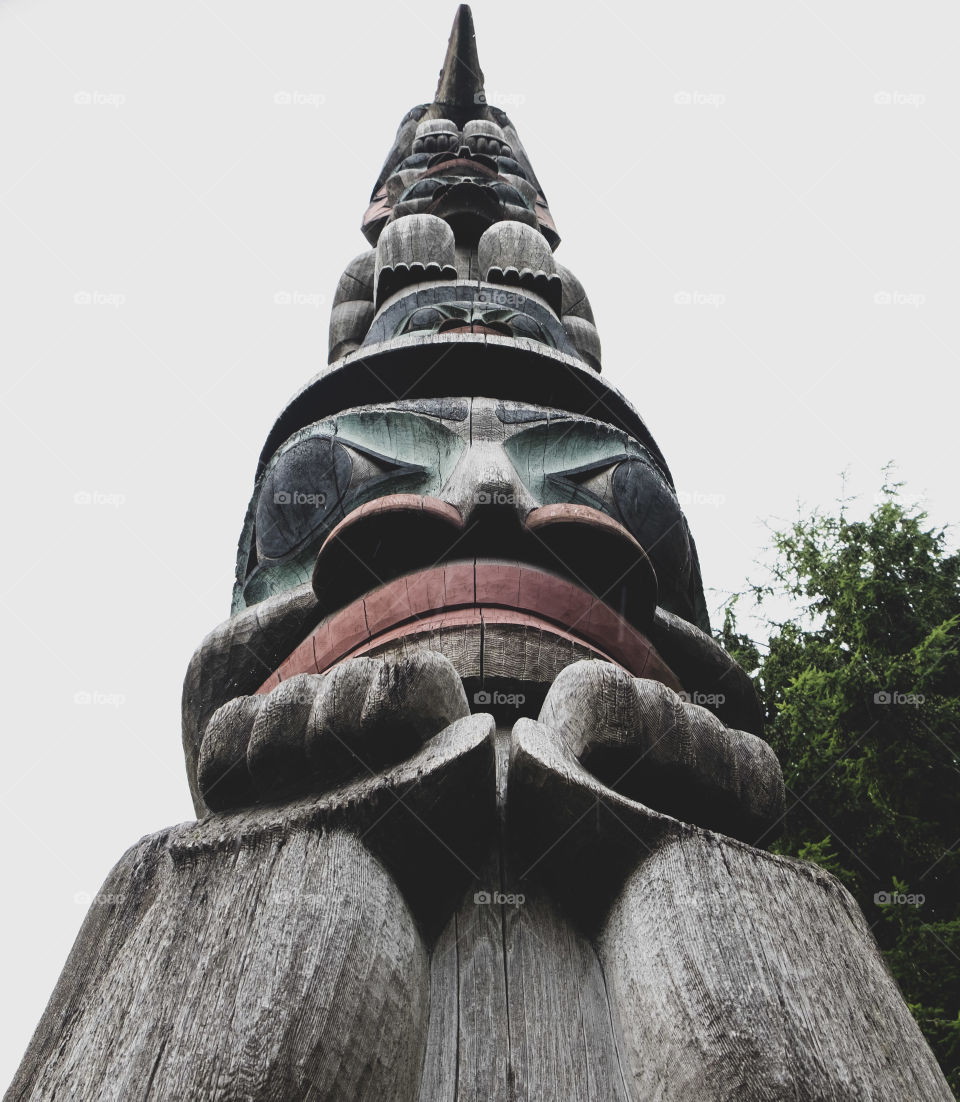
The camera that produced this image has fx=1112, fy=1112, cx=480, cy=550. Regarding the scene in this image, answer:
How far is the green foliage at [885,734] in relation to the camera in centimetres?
386

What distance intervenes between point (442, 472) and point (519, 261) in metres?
2.75

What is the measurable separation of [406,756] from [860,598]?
3904 mm

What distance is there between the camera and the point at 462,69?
1002cm

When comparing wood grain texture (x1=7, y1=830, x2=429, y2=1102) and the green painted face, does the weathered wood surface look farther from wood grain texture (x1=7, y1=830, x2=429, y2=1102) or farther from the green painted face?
the green painted face

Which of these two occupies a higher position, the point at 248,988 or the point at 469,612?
the point at 469,612

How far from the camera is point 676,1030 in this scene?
1.43m

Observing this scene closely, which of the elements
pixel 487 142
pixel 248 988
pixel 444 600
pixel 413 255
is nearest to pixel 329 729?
pixel 248 988

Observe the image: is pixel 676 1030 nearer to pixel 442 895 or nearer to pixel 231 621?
pixel 442 895

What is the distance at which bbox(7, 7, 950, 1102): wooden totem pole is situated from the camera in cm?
138

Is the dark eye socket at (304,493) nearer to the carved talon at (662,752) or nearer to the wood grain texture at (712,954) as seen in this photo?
the carved talon at (662,752)

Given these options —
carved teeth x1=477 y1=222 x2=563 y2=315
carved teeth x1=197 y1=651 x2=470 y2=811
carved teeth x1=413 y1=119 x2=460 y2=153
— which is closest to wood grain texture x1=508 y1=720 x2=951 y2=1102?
carved teeth x1=197 y1=651 x2=470 y2=811

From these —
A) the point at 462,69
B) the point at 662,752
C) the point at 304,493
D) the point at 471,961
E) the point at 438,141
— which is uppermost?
the point at 462,69

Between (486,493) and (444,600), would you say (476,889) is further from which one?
(486,493)

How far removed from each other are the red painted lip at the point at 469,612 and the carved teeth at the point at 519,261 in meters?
3.32
